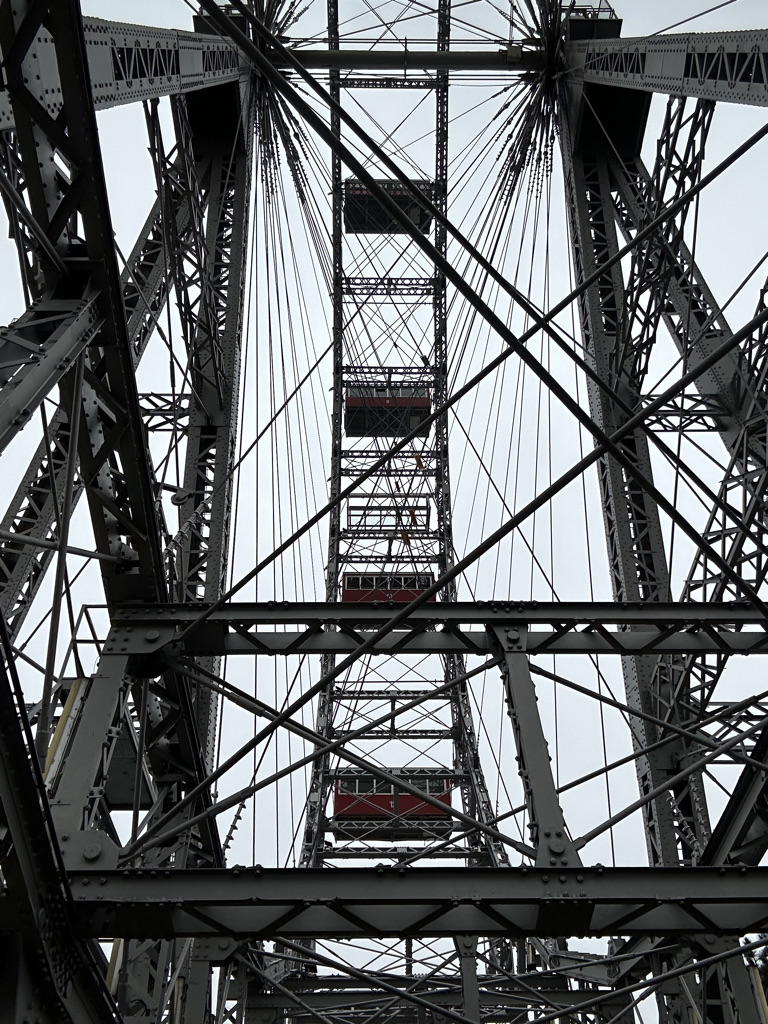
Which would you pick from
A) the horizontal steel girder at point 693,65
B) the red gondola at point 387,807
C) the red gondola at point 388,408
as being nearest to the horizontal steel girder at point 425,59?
the horizontal steel girder at point 693,65

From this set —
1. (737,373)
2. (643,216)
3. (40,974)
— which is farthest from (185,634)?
(643,216)

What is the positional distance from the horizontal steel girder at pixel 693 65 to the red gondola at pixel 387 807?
13365 millimetres

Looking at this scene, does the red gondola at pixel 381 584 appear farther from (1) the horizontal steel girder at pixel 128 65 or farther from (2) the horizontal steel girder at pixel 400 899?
(2) the horizontal steel girder at pixel 400 899

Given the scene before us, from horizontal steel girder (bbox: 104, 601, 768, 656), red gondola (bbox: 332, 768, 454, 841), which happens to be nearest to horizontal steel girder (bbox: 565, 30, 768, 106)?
horizontal steel girder (bbox: 104, 601, 768, 656)

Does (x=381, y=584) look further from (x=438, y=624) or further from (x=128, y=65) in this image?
(x=128, y=65)

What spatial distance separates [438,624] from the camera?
959 cm

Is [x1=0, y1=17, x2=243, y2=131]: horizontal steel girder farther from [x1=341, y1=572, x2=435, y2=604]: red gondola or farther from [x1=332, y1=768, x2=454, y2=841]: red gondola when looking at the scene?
[x1=341, y1=572, x2=435, y2=604]: red gondola

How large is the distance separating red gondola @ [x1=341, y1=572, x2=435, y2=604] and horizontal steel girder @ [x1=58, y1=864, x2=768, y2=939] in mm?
18614

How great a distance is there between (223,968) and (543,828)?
5667mm

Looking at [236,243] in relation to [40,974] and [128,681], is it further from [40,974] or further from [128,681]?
[40,974]

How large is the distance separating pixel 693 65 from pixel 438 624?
658cm

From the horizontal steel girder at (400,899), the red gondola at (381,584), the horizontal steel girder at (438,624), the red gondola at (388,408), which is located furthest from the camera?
the red gondola at (388,408)

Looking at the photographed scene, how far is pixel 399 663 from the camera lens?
2658 cm

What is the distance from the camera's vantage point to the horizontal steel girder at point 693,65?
9516 millimetres
